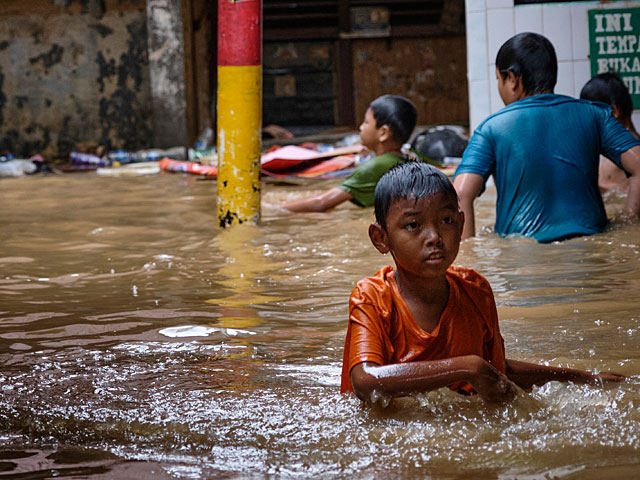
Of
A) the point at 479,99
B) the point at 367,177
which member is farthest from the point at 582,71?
the point at 367,177

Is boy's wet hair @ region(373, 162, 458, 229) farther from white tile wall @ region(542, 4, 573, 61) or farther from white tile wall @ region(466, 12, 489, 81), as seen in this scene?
white tile wall @ region(542, 4, 573, 61)

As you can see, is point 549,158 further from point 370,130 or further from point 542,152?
point 370,130

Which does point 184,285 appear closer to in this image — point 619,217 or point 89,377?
point 89,377

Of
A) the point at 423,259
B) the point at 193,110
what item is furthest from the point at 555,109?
the point at 193,110

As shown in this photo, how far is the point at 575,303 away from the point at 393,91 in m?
12.2

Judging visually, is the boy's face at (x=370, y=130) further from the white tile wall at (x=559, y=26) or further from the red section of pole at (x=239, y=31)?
the white tile wall at (x=559, y=26)

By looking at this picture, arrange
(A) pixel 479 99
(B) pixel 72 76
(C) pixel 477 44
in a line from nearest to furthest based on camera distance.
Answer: (C) pixel 477 44, (A) pixel 479 99, (B) pixel 72 76

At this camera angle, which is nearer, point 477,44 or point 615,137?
point 615,137

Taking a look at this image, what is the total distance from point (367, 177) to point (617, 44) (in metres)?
2.83

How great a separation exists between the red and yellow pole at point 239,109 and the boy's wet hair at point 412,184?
3708 millimetres

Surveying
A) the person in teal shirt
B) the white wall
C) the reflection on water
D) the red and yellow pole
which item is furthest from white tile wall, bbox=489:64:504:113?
the red and yellow pole

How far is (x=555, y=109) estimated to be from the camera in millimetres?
5051

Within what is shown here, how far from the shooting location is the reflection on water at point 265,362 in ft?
7.36

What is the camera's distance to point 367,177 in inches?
265
